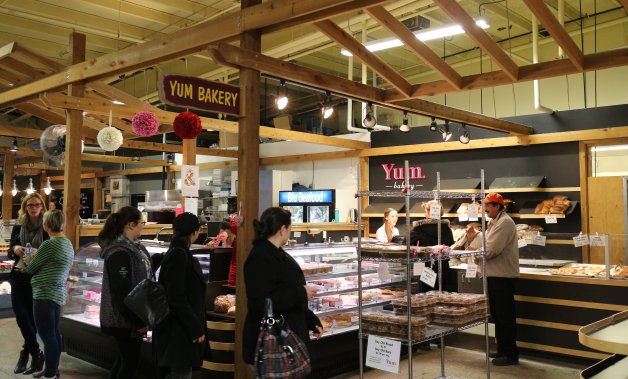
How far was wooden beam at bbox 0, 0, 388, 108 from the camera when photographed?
4289 millimetres

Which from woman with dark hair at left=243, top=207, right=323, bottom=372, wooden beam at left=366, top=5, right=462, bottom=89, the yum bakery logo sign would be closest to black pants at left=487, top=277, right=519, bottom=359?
wooden beam at left=366, top=5, right=462, bottom=89

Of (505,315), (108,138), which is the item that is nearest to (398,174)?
(505,315)

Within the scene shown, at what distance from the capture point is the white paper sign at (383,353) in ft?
13.2

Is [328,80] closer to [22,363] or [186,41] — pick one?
[186,41]

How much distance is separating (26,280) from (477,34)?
5159 mm

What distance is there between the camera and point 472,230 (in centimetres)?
634

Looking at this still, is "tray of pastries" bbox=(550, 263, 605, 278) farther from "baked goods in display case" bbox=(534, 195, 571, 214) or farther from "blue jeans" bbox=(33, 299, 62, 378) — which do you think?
"blue jeans" bbox=(33, 299, 62, 378)

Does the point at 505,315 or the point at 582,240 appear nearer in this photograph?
the point at 505,315

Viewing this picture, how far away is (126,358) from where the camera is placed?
4.03 meters

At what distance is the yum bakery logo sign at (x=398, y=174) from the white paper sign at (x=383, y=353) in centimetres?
663

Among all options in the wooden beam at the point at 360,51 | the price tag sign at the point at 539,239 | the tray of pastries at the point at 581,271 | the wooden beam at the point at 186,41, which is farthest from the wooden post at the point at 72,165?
the tray of pastries at the point at 581,271

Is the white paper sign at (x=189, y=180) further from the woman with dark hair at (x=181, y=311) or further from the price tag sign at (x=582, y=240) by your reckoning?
the price tag sign at (x=582, y=240)

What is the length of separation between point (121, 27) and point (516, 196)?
7.51 m

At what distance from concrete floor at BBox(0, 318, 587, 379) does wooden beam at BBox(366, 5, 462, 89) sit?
3.13 meters
